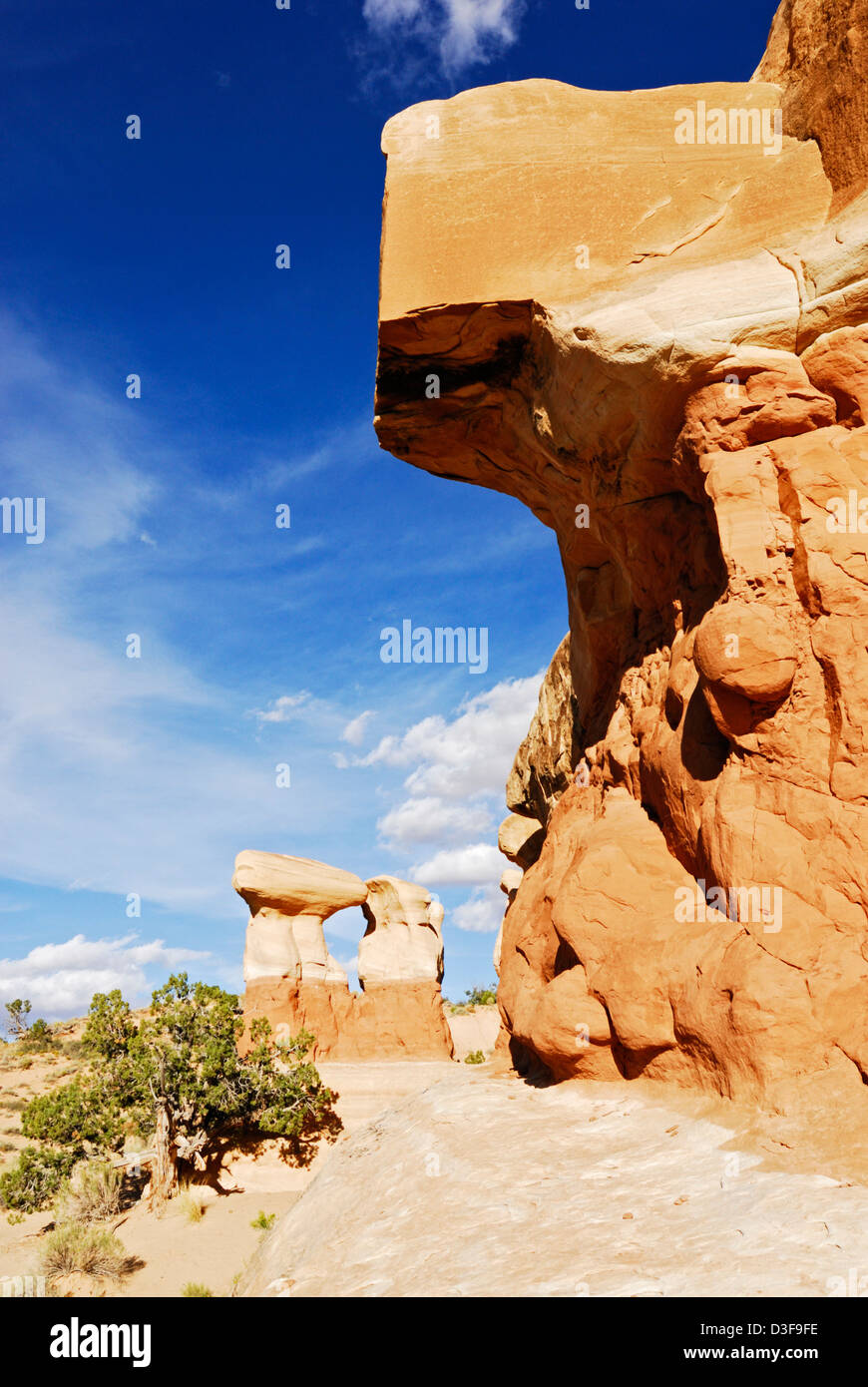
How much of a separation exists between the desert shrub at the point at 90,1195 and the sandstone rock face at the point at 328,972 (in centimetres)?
655

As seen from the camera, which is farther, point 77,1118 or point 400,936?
point 400,936

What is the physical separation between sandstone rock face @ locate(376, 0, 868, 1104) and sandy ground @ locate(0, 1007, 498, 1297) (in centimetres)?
314

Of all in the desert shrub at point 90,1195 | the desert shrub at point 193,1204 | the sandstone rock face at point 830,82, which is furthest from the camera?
the desert shrub at point 193,1204

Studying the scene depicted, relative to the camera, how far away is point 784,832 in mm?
5461

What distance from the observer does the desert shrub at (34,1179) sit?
50.9ft

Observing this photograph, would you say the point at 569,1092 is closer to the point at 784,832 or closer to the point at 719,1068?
the point at 719,1068

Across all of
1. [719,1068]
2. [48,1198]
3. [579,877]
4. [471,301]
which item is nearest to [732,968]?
[719,1068]

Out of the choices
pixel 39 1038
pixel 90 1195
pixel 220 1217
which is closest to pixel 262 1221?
pixel 220 1217

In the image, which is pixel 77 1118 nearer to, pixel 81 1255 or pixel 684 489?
pixel 81 1255

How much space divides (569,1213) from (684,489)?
17.3ft

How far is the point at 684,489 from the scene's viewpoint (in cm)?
714

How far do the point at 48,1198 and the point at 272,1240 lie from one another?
40.7 ft

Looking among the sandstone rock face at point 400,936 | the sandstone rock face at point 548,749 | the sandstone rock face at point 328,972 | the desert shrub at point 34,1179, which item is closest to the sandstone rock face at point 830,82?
the sandstone rock face at point 548,749

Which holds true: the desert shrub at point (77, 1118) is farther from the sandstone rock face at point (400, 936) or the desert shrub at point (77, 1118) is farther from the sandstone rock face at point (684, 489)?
the sandstone rock face at point (684, 489)
